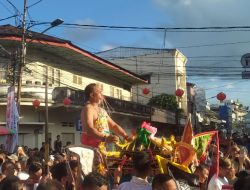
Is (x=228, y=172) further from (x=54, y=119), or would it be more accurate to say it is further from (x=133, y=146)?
(x=54, y=119)

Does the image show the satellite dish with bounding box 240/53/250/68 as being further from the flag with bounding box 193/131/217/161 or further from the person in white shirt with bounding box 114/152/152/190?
the person in white shirt with bounding box 114/152/152/190

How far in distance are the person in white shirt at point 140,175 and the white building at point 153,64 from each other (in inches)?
1575

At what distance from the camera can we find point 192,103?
5231 centimetres

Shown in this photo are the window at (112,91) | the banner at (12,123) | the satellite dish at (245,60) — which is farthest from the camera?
the window at (112,91)

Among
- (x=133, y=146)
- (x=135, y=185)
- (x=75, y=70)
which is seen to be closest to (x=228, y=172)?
(x=133, y=146)

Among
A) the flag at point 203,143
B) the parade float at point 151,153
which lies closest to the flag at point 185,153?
the parade float at point 151,153

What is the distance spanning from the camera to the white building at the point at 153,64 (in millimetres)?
45750

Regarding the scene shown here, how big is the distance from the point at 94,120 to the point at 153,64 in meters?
40.2

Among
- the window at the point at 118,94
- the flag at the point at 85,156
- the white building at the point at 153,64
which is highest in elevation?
the white building at the point at 153,64

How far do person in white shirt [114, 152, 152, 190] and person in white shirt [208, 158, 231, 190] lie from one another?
961 mm

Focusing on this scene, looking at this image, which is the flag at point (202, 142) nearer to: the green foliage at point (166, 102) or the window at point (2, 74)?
the window at point (2, 74)

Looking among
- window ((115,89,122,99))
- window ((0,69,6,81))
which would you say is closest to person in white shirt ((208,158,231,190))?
window ((0,69,6,81))

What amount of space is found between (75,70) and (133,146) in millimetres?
25597

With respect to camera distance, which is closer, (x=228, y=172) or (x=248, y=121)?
(x=228, y=172)
